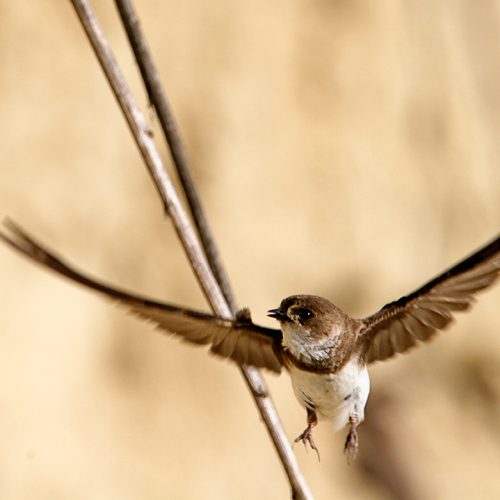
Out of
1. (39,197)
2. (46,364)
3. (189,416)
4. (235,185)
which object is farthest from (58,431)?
(235,185)

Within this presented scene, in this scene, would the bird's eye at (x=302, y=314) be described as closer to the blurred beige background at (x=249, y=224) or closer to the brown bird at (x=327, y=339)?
the brown bird at (x=327, y=339)

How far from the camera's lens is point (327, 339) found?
3.23 m

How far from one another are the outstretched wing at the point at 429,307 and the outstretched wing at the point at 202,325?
283 mm

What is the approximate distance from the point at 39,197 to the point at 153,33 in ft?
3.35

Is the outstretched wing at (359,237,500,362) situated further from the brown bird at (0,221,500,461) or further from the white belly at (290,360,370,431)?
the white belly at (290,360,370,431)

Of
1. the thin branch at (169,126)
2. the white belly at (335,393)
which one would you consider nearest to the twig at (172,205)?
the thin branch at (169,126)

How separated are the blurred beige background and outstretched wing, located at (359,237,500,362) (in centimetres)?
258

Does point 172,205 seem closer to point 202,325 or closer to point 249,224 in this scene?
point 202,325

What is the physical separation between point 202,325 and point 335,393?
16.3 inches

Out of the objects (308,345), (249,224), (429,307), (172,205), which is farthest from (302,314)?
(249,224)

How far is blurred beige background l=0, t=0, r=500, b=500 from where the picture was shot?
18.5 feet

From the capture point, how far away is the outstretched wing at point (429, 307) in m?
2.78

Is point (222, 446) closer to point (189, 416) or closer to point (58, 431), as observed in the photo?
point (189, 416)

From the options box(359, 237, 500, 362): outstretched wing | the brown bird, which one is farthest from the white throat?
box(359, 237, 500, 362): outstretched wing
